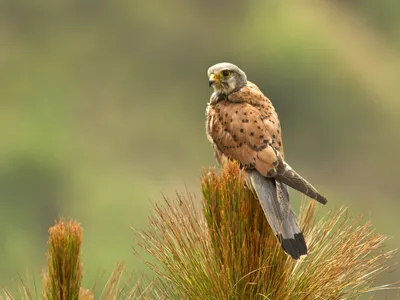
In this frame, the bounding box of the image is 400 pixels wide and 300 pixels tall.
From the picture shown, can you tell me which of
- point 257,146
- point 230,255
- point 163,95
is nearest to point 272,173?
point 257,146

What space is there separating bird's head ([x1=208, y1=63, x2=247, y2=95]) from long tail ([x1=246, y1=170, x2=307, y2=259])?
81 cm

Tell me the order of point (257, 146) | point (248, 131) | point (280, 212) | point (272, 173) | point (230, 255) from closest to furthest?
point (230, 255) → point (280, 212) → point (272, 173) → point (257, 146) → point (248, 131)

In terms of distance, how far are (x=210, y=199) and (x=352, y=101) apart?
201ft

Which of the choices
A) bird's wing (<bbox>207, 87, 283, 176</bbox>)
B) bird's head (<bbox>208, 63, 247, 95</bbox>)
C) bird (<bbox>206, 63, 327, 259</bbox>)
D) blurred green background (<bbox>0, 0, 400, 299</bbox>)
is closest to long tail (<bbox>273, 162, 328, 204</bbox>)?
bird (<bbox>206, 63, 327, 259</bbox>)

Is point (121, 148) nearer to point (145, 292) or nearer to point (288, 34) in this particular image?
point (288, 34)

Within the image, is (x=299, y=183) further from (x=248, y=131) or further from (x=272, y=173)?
(x=248, y=131)

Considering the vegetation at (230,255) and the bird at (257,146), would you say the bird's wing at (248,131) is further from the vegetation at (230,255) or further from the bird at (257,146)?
the vegetation at (230,255)

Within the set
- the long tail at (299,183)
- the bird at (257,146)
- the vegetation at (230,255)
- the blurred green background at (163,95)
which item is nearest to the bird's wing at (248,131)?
the bird at (257,146)

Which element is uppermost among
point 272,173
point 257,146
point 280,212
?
point 257,146

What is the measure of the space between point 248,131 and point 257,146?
0.14 metres

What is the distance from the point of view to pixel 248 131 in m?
5.59

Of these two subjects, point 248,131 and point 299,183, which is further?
point 248,131

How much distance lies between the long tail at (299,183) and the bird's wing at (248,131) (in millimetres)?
108

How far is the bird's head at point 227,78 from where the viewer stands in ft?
19.6
